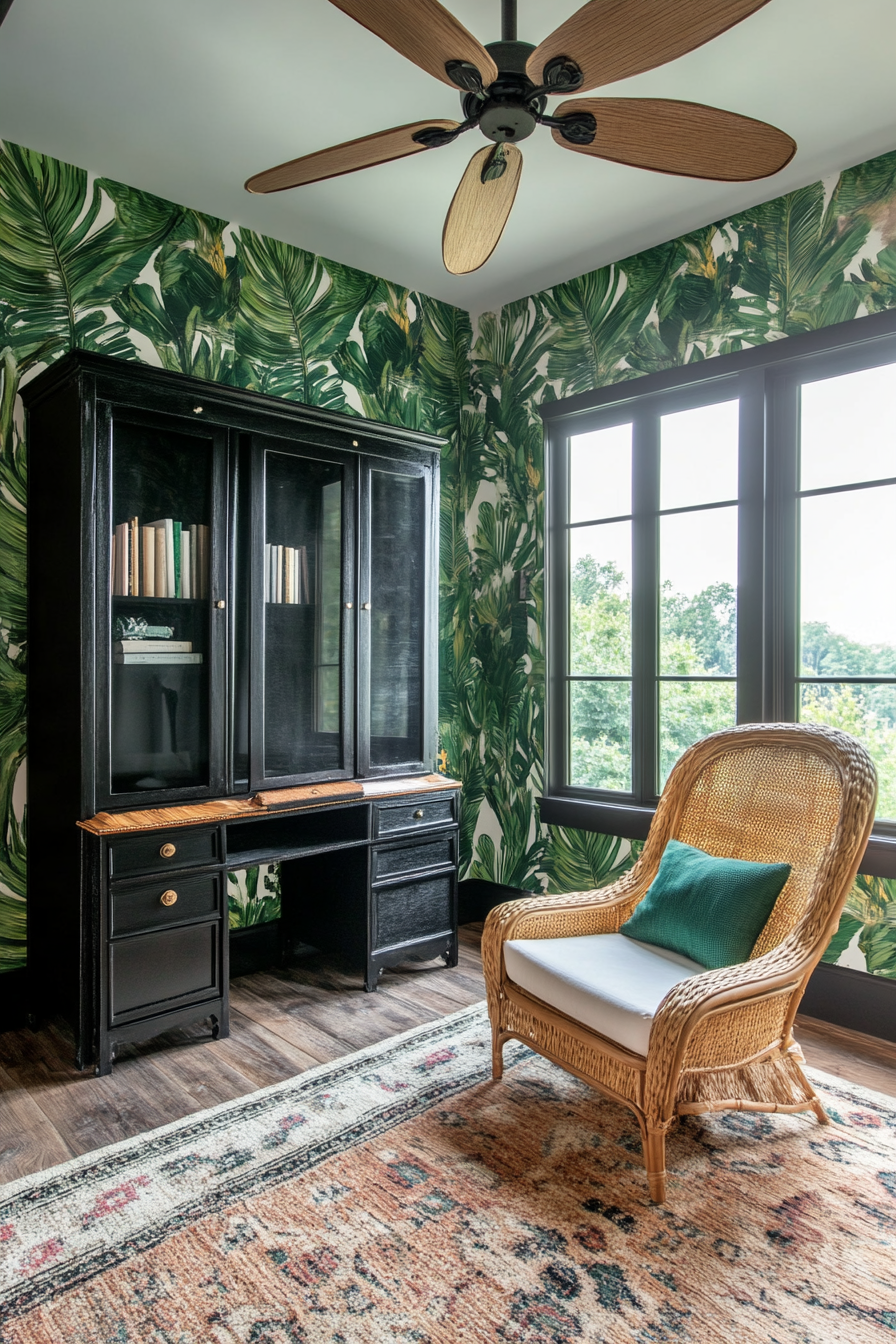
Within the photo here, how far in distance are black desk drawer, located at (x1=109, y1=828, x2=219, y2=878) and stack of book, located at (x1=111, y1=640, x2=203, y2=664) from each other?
1.81 ft

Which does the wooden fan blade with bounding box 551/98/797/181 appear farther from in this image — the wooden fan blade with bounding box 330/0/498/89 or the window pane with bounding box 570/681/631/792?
the window pane with bounding box 570/681/631/792

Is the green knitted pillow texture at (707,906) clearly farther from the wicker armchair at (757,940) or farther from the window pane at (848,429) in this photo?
the window pane at (848,429)

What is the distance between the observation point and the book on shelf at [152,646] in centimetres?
261

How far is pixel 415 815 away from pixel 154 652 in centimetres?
118

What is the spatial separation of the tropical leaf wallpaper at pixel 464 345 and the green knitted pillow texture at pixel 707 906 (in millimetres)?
835

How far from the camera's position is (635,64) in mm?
1607

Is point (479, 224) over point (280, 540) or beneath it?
over

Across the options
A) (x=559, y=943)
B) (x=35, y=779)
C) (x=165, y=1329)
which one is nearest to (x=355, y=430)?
(x=35, y=779)

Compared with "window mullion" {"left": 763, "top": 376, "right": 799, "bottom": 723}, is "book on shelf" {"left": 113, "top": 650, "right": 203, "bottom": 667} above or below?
below

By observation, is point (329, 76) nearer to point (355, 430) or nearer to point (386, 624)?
point (355, 430)

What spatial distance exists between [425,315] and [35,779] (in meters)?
2.71

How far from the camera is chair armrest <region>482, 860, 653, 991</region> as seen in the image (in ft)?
7.86

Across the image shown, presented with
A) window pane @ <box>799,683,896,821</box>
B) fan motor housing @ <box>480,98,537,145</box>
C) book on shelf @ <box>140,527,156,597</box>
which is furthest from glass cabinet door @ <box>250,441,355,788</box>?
window pane @ <box>799,683,896,821</box>

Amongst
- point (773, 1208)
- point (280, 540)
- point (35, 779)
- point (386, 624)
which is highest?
point (280, 540)
